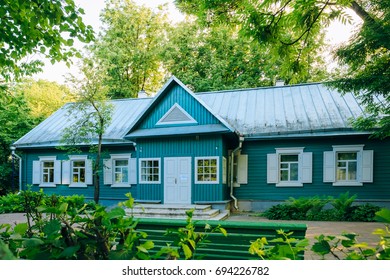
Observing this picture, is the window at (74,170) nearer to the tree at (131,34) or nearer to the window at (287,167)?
the window at (287,167)

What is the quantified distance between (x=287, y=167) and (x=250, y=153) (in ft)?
4.89

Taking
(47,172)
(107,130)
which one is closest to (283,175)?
(107,130)

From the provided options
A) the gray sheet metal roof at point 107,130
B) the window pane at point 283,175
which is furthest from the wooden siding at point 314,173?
the gray sheet metal roof at point 107,130

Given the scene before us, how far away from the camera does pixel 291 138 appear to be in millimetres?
11008

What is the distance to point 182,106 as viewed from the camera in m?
11.0

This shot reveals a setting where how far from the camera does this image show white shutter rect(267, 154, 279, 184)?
11.2m

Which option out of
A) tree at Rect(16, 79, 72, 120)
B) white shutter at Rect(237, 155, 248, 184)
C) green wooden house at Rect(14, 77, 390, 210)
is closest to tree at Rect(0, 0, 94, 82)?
green wooden house at Rect(14, 77, 390, 210)

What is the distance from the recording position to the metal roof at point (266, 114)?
35.7ft

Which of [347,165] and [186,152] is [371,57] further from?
[186,152]

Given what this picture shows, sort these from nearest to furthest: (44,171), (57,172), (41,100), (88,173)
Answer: (88,173)
(57,172)
(44,171)
(41,100)

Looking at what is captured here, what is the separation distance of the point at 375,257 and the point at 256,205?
34.7 ft

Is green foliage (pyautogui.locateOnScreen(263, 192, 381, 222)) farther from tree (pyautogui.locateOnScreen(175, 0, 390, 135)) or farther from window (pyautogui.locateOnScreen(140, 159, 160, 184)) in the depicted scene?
tree (pyautogui.locateOnScreen(175, 0, 390, 135))

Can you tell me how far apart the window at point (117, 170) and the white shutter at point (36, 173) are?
3.35 m

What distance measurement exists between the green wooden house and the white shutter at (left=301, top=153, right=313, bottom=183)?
0.03 metres
